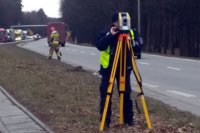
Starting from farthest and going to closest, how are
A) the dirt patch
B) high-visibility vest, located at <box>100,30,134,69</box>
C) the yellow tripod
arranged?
the dirt patch, high-visibility vest, located at <box>100,30,134,69</box>, the yellow tripod

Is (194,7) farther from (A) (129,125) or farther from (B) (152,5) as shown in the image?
(A) (129,125)

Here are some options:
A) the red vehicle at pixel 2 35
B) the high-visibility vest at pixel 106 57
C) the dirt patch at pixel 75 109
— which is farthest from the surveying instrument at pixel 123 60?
the red vehicle at pixel 2 35

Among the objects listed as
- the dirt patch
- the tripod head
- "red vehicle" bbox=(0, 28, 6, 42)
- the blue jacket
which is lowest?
"red vehicle" bbox=(0, 28, 6, 42)

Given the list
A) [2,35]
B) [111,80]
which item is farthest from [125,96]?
[2,35]

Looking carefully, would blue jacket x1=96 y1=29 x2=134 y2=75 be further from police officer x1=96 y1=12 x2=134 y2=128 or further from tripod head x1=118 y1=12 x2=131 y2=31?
tripod head x1=118 y1=12 x2=131 y2=31

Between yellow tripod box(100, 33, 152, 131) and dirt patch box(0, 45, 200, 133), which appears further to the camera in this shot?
dirt patch box(0, 45, 200, 133)

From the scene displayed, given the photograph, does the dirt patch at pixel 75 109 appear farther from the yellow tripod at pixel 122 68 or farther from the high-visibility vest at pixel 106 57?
the high-visibility vest at pixel 106 57

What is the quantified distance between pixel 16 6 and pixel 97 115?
145182 millimetres

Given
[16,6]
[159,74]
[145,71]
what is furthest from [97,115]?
[16,6]

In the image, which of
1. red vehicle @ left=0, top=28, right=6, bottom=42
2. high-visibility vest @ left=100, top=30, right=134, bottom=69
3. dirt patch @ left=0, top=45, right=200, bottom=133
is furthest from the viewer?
red vehicle @ left=0, top=28, right=6, bottom=42

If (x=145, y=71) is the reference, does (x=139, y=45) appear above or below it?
above

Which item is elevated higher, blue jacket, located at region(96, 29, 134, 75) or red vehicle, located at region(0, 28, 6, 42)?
blue jacket, located at region(96, 29, 134, 75)

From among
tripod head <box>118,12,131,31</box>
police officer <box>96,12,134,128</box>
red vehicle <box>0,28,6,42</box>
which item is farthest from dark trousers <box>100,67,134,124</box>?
red vehicle <box>0,28,6,42</box>

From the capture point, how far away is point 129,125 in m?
9.63
